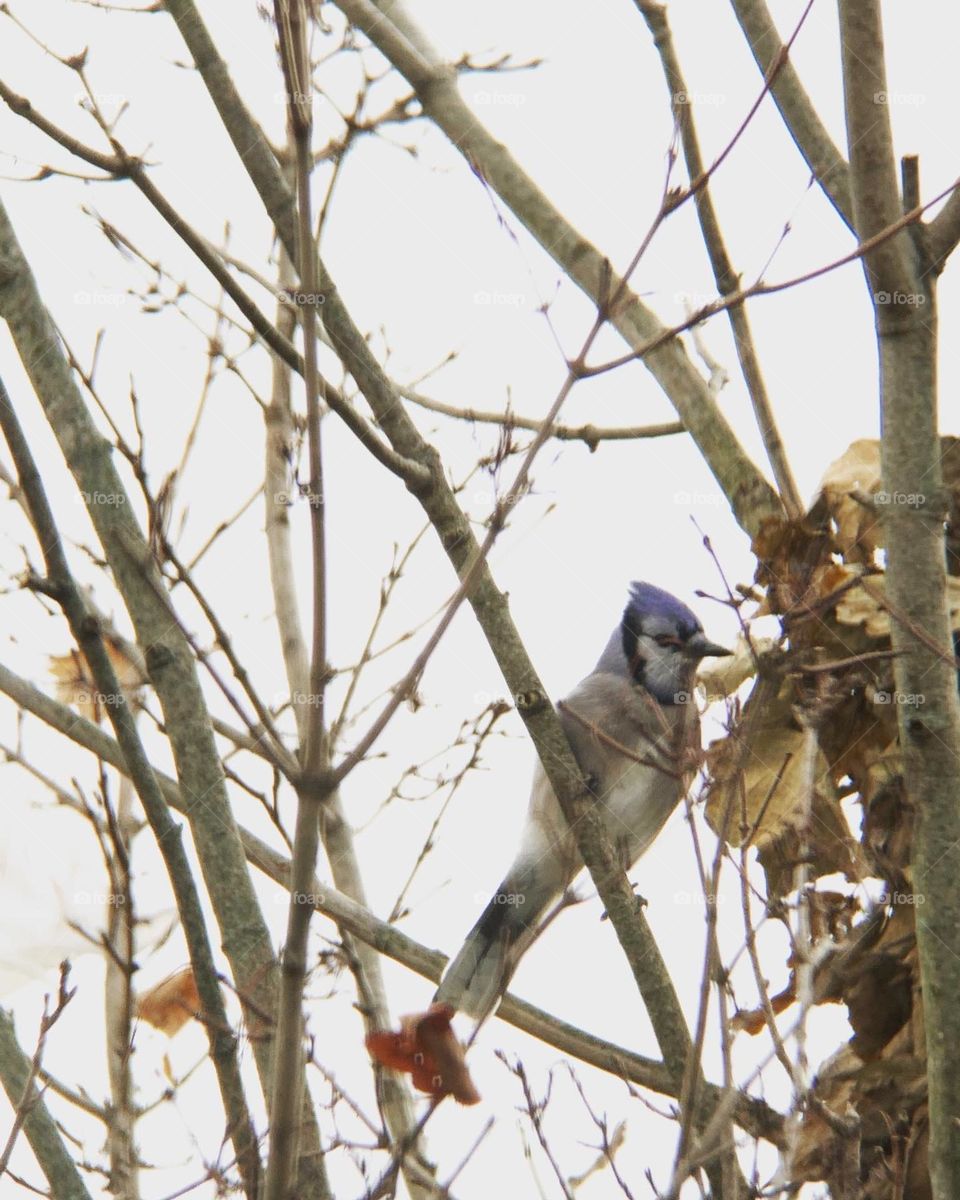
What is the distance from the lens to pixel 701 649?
4641 millimetres

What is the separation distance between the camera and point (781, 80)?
3410mm

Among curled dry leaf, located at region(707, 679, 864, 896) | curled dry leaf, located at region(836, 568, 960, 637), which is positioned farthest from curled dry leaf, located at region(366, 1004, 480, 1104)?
curled dry leaf, located at region(836, 568, 960, 637)

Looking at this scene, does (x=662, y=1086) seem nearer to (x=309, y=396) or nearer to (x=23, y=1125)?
(x=23, y=1125)

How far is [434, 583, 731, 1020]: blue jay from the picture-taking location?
3.56 metres

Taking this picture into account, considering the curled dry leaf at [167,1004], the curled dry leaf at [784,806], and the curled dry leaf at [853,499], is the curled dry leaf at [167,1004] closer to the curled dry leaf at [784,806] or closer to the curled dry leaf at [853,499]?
the curled dry leaf at [784,806]

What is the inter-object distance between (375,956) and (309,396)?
251 cm

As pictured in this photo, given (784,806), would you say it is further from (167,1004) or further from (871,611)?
(167,1004)

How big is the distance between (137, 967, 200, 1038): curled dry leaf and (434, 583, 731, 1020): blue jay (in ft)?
1.73

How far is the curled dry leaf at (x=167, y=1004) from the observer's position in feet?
10.2

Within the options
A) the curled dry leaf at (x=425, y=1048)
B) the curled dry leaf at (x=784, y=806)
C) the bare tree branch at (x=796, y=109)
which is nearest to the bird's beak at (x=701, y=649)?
the curled dry leaf at (x=784, y=806)

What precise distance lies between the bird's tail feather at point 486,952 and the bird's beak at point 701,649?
0.98 metres

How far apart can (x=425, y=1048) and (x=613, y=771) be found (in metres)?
2.45

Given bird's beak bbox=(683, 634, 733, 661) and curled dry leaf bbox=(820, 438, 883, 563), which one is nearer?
curled dry leaf bbox=(820, 438, 883, 563)

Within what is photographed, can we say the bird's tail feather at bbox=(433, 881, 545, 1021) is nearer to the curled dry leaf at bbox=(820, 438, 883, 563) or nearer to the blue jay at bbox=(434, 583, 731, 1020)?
the blue jay at bbox=(434, 583, 731, 1020)
